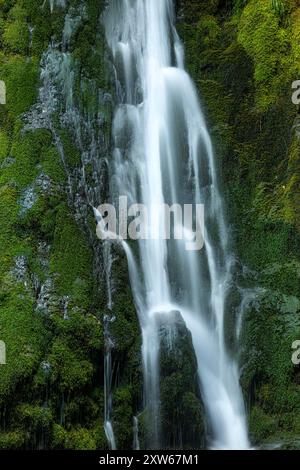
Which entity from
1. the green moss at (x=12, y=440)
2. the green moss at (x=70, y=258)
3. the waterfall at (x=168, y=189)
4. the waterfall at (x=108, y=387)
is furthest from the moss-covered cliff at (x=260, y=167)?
the green moss at (x=12, y=440)

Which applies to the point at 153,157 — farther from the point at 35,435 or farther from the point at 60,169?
the point at 35,435

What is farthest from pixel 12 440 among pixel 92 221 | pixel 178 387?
pixel 92 221

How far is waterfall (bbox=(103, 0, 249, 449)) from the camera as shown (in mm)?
11273

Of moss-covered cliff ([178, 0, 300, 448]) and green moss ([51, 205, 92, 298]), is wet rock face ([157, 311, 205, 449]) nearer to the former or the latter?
moss-covered cliff ([178, 0, 300, 448])

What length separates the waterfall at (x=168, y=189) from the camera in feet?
37.0

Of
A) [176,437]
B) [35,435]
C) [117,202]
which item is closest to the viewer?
[35,435]

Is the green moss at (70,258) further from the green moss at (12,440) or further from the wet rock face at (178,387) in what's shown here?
the green moss at (12,440)

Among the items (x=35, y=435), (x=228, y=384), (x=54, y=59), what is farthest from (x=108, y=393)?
(x=54, y=59)

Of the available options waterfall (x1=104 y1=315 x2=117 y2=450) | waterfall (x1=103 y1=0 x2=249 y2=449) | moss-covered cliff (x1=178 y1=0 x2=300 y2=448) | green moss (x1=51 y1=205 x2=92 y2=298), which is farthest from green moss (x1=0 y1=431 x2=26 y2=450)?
moss-covered cliff (x1=178 y1=0 x2=300 y2=448)

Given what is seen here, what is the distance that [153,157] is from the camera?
45.3ft

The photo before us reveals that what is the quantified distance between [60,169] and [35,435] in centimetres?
498

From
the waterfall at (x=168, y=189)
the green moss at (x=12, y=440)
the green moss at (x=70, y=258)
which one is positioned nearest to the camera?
the green moss at (x=12, y=440)

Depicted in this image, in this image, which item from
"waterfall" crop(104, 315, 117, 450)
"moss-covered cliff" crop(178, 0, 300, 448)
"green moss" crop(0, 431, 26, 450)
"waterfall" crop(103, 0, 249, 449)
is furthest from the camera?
"moss-covered cliff" crop(178, 0, 300, 448)

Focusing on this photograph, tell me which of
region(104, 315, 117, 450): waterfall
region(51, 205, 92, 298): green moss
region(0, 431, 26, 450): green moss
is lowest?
region(0, 431, 26, 450): green moss
